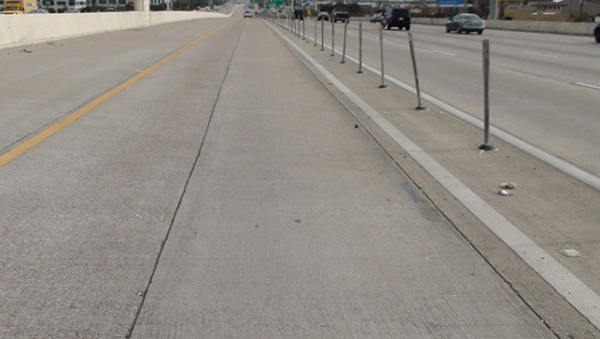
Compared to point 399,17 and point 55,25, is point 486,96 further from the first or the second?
point 399,17

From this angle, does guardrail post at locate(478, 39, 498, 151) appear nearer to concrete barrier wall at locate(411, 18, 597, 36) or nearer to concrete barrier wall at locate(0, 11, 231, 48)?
concrete barrier wall at locate(0, 11, 231, 48)

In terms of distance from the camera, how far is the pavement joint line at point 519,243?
4.12 m

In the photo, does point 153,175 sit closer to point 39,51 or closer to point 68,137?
point 68,137

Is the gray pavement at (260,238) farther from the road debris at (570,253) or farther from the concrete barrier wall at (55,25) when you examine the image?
the concrete barrier wall at (55,25)

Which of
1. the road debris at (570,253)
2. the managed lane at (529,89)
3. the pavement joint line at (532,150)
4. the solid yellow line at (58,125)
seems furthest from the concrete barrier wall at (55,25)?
the road debris at (570,253)

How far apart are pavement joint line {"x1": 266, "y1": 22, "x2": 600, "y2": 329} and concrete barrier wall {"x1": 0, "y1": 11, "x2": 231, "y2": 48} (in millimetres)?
20365

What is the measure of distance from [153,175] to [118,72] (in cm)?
1035

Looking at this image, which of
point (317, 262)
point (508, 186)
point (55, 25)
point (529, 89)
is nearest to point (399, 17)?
point (55, 25)

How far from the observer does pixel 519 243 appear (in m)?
5.05

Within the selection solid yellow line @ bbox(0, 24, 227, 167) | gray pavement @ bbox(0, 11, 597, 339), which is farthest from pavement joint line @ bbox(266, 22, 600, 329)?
solid yellow line @ bbox(0, 24, 227, 167)

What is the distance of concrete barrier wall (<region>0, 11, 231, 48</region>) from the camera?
24112 millimetres

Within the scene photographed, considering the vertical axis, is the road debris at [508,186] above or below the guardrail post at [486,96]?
below

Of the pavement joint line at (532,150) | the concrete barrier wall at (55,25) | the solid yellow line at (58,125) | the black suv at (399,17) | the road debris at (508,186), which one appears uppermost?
the black suv at (399,17)

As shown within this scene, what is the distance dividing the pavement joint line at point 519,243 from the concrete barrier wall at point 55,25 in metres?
20.4
